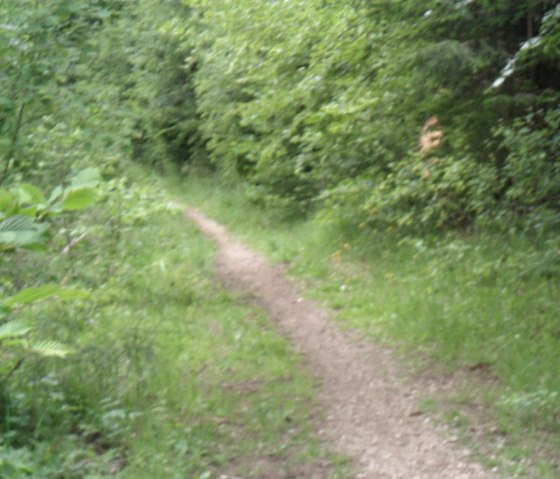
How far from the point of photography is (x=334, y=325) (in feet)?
33.2

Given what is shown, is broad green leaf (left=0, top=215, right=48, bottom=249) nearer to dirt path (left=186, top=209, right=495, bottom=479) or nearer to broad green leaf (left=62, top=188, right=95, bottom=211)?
broad green leaf (left=62, top=188, right=95, bottom=211)

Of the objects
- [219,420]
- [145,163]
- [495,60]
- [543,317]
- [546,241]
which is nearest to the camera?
[219,420]

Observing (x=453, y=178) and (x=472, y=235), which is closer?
(x=453, y=178)

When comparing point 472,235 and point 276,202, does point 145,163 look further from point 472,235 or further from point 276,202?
point 472,235

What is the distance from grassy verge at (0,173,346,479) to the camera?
19.2ft

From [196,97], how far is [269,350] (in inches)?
648

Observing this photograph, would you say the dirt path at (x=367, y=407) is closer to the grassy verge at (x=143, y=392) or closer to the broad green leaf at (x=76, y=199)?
the grassy verge at (x=143, y=392)

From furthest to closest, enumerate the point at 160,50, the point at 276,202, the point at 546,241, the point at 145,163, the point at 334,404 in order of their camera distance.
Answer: the point at 145,163, the point at 160,50, the point at 276,202, the point at 546,241, the point at 334,404

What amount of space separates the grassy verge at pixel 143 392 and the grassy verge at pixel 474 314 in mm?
1264

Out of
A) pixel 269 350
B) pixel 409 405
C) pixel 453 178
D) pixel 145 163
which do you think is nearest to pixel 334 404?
pixel 409 405

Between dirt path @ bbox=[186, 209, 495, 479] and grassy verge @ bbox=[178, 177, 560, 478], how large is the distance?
248 millimetres

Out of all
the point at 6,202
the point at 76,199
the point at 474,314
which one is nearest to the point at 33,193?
the point at 6,202

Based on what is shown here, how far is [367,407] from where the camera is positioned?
24.4 feet

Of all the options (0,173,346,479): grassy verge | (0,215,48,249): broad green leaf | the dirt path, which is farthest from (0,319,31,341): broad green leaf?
the dirt path
